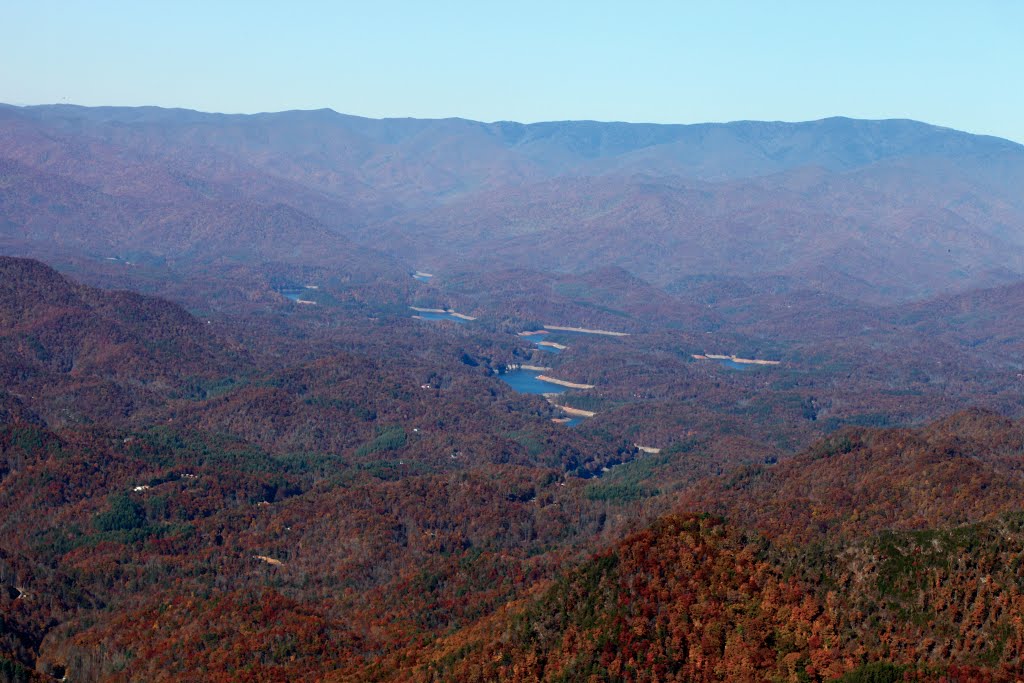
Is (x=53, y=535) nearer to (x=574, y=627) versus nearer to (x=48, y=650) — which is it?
(x=48, y=650)

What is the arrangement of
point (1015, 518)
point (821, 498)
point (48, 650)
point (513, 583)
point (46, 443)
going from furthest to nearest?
point (46, 443)
point (821, 498)
point (513, 583)
point (48, 650)
point (1015, 518)

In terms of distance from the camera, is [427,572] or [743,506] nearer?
[427,572]

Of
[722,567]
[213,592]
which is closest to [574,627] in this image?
[722,567]

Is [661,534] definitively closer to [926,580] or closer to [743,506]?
[926,580]

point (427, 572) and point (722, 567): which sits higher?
point (722, 567)

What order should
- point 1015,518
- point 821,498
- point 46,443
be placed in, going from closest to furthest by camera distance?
point 1015,518 < point 821,498 < point 46,443

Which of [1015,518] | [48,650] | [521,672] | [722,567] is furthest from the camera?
[48,650]

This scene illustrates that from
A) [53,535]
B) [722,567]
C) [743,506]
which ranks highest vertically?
[722,567]

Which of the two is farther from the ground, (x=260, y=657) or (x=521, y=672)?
(x=521, y=672)

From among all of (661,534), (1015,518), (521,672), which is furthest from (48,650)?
(1015,518)
